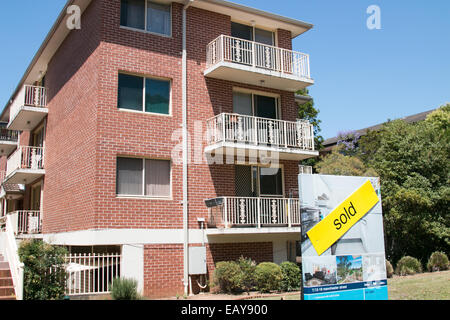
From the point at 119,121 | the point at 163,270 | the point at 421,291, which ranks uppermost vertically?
the point at 119,121

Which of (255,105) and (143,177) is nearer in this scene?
(143,177)

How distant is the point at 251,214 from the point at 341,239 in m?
7.46

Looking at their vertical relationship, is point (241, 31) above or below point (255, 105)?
above

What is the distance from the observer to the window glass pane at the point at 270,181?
17828 mm

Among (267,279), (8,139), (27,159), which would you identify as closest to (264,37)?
(267,279)

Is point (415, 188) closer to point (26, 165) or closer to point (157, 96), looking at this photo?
point (157, 96)

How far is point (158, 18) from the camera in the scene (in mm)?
16766

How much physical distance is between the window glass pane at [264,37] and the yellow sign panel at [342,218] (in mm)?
10807

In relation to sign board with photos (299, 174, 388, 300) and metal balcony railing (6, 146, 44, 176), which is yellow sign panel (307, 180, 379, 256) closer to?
sign board with photos (299, 174, 388, 300)

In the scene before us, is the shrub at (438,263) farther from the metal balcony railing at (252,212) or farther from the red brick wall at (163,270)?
the red brick wall at (163,270)

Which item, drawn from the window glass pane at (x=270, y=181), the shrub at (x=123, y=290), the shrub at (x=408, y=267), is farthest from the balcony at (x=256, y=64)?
the shrub at (x=408, y=267)

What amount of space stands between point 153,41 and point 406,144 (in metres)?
13.7

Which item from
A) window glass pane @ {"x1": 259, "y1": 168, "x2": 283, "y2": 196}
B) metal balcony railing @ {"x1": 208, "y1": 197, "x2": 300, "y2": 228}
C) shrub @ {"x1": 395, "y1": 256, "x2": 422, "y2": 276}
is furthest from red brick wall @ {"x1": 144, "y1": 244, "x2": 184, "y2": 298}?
shrub @ {"x1": 395, "y1": 256, "x2": 422, "y2": 276}
